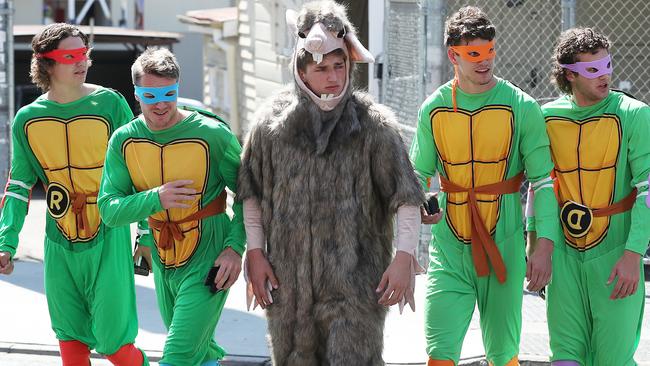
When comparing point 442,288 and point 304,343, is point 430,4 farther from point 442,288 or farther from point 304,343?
point 304,343

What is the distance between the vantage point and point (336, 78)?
16.1 ft

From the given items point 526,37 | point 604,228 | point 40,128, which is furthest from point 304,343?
point 526,37

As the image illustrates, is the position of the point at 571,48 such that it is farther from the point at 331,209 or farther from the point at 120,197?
the point at 120,197

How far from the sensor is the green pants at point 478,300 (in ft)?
17.6

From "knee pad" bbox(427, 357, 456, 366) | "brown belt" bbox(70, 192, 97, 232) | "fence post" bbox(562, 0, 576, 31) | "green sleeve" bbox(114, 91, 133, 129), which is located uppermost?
"fence post" bbox(562, 0, 576, 31)

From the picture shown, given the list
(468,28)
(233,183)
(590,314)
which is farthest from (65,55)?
(590,314)

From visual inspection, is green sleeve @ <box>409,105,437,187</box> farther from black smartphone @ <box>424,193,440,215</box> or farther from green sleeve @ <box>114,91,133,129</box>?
green sleeve @ <box>114,91,133,129</box>

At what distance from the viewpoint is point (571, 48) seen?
5387 mm

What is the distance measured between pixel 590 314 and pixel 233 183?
172 cm

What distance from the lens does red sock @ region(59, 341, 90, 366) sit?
19.8 ft

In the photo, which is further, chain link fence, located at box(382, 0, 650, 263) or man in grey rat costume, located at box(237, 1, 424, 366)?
chain link fence, located at box(382, 0, 650, 263)

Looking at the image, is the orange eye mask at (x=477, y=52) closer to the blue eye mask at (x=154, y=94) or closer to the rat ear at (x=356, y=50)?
the rat ear at (x=356, y=50)

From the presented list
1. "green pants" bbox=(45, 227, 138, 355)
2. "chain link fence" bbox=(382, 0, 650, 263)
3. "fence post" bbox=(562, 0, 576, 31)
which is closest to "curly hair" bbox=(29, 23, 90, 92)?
"green pants" bbox=(45, 227, 138, 355)

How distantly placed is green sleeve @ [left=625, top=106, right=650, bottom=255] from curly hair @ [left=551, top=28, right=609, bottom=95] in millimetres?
361
